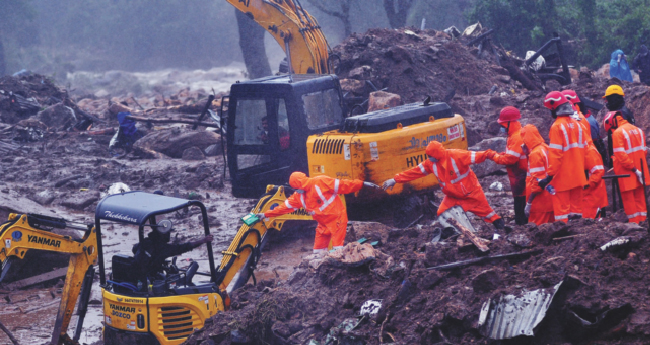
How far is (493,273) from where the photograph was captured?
4473 millimetres

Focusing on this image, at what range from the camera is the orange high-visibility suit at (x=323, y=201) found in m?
6.75

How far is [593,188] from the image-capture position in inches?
257

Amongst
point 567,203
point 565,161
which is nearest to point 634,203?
point 567,203

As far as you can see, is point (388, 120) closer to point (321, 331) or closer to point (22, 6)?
point (321, 331)

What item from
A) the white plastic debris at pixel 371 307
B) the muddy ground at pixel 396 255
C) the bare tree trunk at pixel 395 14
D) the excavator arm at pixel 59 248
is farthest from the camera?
the bare tree trunk at pixel 395 14

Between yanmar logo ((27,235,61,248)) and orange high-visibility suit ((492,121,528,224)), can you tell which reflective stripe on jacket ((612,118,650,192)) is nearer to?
orange high-visibility suit ((492,121,528,224))

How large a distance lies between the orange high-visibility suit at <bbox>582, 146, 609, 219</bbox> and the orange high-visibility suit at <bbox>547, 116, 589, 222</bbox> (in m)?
0.21

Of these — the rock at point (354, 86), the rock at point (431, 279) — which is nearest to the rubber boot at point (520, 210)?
the rock at point (431, 279)

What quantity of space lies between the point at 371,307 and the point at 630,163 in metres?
3.23

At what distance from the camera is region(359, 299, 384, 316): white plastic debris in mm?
4832

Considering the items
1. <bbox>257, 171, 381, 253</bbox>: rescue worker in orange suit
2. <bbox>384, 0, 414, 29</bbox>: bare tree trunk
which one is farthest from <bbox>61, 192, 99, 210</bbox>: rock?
<bbox>384, 0, 414, 29</bbox>: bare tree trunk

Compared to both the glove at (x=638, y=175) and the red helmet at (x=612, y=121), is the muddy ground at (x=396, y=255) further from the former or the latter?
the red helmet at (x=612, y=121)

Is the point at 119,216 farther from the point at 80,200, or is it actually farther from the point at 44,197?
the point at 44,197

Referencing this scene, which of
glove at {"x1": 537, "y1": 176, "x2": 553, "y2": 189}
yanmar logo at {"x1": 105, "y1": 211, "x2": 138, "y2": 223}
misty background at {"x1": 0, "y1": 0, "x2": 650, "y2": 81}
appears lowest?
glove at {"x1": 537, "y1": 176, "x2": 553, "y2": 189}
